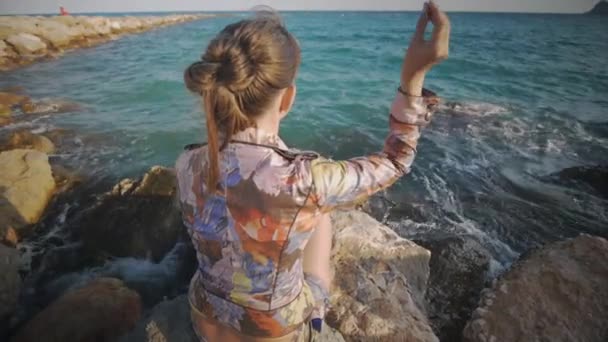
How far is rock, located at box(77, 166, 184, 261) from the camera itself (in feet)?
14.2

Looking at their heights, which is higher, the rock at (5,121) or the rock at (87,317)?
the rock at (87,317)

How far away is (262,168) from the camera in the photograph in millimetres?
1180

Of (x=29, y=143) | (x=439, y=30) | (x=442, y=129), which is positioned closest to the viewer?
(x=439, y=30)

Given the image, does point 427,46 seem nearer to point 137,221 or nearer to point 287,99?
point 287,99

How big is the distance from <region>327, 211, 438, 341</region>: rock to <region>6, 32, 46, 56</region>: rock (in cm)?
2597

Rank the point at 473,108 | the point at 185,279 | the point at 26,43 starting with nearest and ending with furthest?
the point at 185,279 → the point at 473,108 → the point at 26,43

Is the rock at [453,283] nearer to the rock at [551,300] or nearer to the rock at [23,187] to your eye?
the rock at [551,300]

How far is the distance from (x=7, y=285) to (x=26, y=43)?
81.3ft

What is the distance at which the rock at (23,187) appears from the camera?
4.62 metres

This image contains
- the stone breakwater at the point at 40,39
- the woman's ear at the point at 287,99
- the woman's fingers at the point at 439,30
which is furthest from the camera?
the stone breakwater at the point at 40,39

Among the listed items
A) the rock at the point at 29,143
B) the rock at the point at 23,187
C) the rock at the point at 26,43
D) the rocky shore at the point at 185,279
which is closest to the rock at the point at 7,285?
the rocky shore at the point at 185,279

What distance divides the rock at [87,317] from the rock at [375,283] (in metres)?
1.81

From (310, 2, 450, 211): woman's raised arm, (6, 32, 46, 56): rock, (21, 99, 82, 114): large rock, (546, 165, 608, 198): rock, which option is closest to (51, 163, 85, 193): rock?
(21, 99, 82, 114): large rock

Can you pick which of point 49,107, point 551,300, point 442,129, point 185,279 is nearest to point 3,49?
point 49,107
